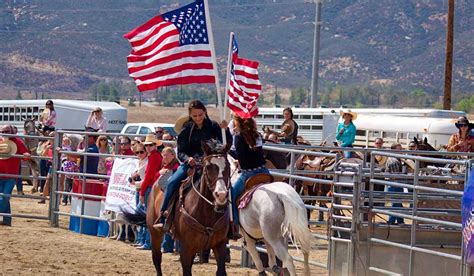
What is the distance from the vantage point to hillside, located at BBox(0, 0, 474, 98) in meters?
147

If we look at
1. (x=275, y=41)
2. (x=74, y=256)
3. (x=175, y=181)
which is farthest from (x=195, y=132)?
(x=275, y=41)

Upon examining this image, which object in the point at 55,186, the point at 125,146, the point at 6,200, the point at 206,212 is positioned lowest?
the point at 6,200

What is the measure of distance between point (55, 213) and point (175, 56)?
806 cm

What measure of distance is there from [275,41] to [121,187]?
154383 millimetres

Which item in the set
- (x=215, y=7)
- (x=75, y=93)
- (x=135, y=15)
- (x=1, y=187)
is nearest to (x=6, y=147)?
(x=1, y=187)

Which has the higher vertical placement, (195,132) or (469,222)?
(195,132)

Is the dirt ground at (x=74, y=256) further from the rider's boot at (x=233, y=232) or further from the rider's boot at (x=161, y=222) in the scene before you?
the rider's boot at (x=233, y=232)

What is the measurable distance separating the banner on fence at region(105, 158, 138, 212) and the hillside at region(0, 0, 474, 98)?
114690mm

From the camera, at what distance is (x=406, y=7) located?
583 feet

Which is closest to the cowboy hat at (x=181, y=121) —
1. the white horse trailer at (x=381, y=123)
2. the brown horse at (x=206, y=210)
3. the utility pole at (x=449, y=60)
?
the brown horse at (x=206, y=210)

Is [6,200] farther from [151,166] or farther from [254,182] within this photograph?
[254,182]

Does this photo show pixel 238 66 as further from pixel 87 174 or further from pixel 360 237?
pixel 360 237

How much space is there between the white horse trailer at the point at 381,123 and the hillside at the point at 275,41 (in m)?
90.5

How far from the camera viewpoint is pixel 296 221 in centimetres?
1278
